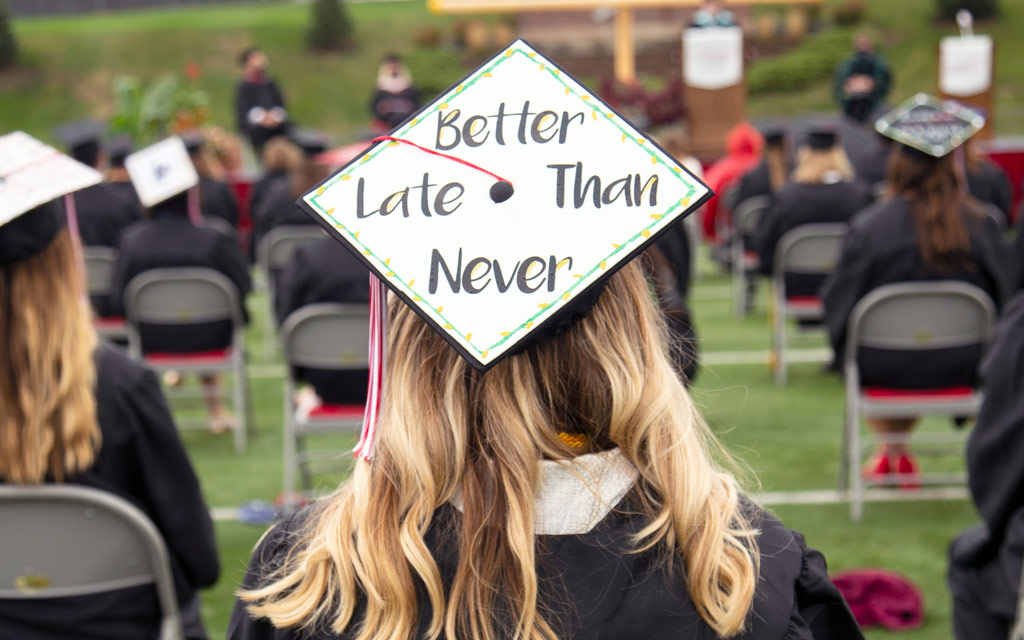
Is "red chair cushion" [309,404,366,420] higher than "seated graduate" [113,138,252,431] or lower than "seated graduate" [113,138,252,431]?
→ lower

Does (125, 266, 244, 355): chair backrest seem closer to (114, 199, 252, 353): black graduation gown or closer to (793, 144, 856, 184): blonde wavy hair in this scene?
(114, 199, 252, 353): black graduation gown

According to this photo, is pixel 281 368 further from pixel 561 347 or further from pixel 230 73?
pixel 230 73

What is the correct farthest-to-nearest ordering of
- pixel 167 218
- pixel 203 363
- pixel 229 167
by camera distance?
pixel 229 167 < pixel 167 218 < pixel 203 363

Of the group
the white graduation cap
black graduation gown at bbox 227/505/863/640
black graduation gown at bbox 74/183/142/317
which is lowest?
black graduation gown at bbox 74/183/142/317

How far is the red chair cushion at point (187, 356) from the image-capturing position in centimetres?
556

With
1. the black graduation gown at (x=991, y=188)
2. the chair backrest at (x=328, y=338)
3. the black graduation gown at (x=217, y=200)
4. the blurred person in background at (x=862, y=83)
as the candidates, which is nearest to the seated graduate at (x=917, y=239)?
the chair backrest at (x=328, y=338)

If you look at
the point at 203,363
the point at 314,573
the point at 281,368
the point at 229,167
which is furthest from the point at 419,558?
the point at 229,167

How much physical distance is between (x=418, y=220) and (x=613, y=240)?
0.23 metres

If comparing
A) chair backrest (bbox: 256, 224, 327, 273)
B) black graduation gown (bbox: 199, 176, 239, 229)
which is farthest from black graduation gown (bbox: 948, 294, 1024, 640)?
black graduation gown (bbox: 199, 176, 239, 229)

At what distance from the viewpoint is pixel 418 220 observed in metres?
1.32

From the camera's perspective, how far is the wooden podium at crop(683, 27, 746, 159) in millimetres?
14375

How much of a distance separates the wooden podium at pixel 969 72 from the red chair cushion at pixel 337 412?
10970 millimetres

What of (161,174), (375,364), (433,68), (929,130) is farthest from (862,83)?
(433,68)

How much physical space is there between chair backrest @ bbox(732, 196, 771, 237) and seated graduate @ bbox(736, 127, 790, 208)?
9 centimetres
